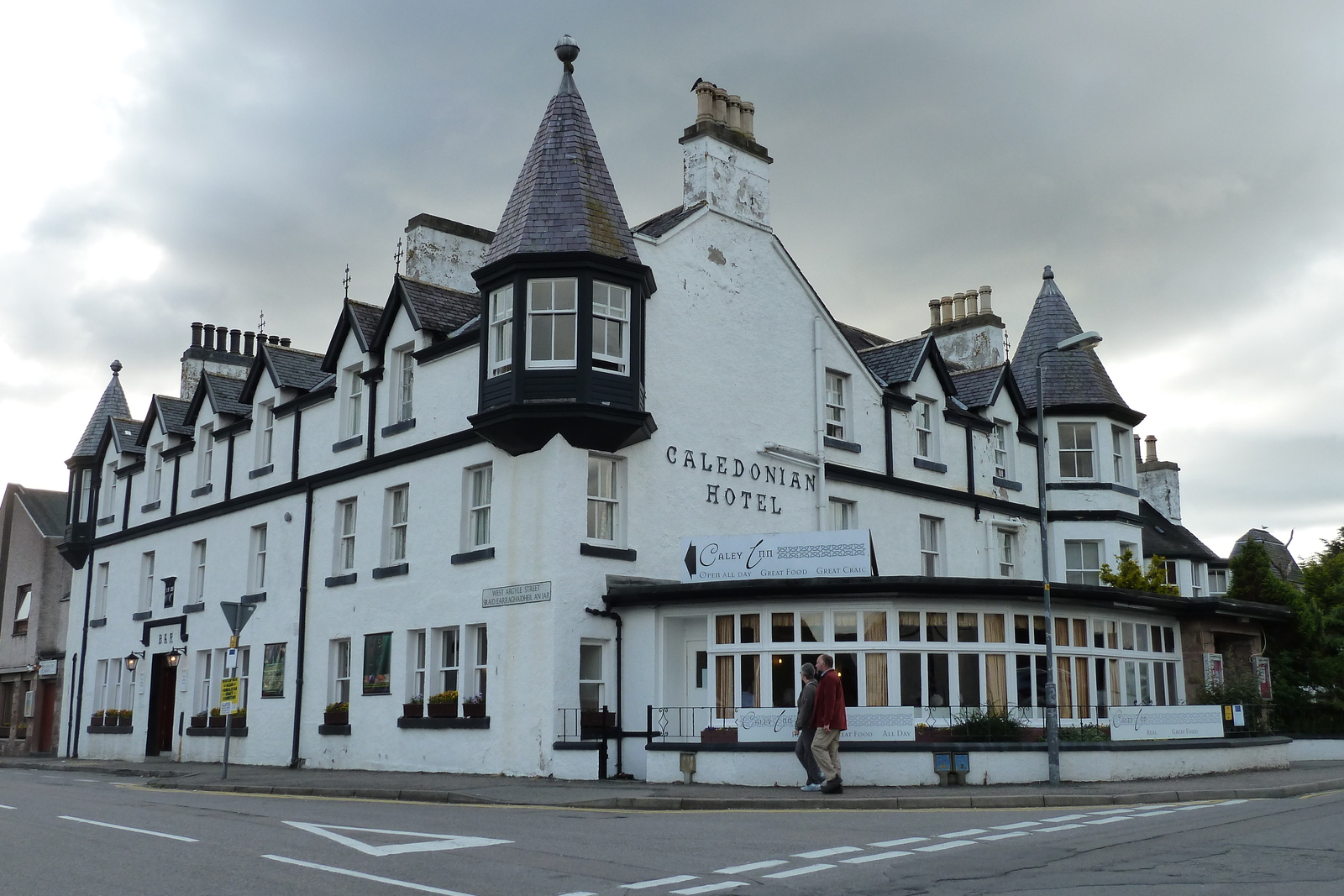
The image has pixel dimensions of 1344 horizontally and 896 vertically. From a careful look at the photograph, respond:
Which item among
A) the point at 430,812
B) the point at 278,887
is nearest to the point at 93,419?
the point at 430,812

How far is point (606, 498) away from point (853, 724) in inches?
268

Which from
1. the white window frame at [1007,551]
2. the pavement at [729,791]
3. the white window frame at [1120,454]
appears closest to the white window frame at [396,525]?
the pavement at [729,791]

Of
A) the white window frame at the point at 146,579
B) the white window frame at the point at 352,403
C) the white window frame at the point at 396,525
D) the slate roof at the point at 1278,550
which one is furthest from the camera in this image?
the slate roof at the point at 1278,550

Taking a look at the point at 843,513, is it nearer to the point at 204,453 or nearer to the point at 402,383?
the point at 402,383

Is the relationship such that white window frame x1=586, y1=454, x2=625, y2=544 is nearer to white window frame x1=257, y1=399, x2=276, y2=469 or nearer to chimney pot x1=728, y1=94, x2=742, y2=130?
chimney pot x1=728, y1=94, x2=742, y2=130

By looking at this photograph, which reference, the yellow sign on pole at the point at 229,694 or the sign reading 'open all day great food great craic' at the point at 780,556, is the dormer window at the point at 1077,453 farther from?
the yellow sign on pole at the point at 229,694

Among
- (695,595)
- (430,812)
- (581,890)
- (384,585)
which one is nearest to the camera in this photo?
(581,890)

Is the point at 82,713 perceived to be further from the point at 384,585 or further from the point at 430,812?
the point at 430,812

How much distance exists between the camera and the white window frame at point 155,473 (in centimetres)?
3809

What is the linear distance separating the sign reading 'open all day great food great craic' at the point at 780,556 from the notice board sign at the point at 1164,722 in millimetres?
4963

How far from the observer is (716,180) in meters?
27.8

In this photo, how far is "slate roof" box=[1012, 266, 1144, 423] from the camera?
35.4m

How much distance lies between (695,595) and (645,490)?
3.25m

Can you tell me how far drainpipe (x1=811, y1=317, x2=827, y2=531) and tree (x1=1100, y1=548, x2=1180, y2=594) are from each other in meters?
8.59
